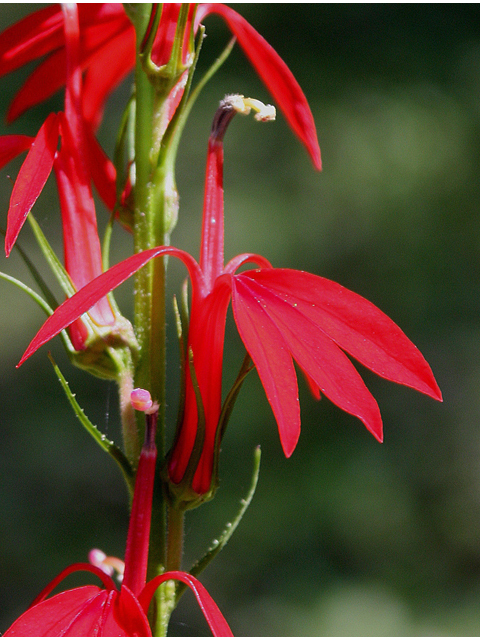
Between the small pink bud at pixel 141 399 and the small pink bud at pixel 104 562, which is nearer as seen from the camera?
the small pink bud at pixel 141 399

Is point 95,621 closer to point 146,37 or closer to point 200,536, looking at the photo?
point 146,37

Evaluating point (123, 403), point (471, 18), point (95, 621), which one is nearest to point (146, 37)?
point (123, 403)

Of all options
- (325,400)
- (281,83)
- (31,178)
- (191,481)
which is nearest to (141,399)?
(191,481)

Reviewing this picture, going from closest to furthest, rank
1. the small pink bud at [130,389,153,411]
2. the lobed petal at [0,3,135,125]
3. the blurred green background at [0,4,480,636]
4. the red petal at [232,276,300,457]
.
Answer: the red petal at [232,276,300,457], the small pink bud at [130,389,153,411], the lobed petal at [0,3,135,125], the blurred green background at [0,4,480,636]

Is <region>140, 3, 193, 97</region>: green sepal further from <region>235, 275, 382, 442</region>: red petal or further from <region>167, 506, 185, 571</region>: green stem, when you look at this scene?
<region>167, 506, 185, 571</region>: green stem

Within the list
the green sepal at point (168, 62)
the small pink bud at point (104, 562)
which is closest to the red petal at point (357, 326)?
the green sepal at point (168, 62)

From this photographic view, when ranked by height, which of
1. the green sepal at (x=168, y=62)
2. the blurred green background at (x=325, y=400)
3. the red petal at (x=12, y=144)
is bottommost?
the blurred green background at (x=325, y=400)

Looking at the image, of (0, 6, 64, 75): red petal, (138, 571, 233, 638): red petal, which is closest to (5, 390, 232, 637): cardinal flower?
(138, 571, 233, 638): red petal

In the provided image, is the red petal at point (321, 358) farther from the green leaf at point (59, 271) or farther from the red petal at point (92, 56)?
the red petal at point (92, 56)
